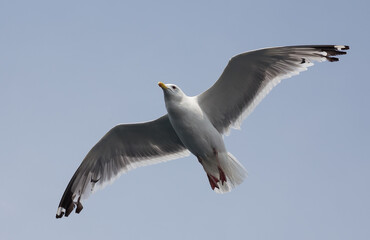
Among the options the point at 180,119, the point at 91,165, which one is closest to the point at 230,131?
the point at 180,119

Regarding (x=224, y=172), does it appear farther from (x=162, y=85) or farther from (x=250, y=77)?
(x=162, y=85)

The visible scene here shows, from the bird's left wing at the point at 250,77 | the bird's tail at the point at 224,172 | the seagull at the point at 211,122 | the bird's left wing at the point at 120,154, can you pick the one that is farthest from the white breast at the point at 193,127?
the bird's left wing at the point at 120,154

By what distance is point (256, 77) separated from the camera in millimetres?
9367

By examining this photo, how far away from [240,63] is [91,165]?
322 centimetres

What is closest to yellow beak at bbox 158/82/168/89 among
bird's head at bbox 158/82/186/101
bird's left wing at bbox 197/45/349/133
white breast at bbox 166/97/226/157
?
bird's head at bbox 158/82/186/101

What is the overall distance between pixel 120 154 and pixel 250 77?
2638 millimetres

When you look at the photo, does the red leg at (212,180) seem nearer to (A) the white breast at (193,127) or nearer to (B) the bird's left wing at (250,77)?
(A) the white breast at (193,127)

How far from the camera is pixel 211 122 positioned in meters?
9.57

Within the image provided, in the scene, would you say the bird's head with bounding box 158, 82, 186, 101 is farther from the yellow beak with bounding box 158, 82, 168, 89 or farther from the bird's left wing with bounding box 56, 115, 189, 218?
the bird's left wing with bounding box 56, 115, 189, 218

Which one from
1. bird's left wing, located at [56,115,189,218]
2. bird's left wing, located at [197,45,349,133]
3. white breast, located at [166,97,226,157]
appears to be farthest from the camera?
bird's left wing, located at [56,115,189,218]

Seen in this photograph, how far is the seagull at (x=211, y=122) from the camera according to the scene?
9031mm

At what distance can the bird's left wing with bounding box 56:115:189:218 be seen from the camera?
9914mm

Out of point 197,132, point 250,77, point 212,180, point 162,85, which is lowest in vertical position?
point 212,180

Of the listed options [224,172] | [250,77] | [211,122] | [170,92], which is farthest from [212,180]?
[250,77]
